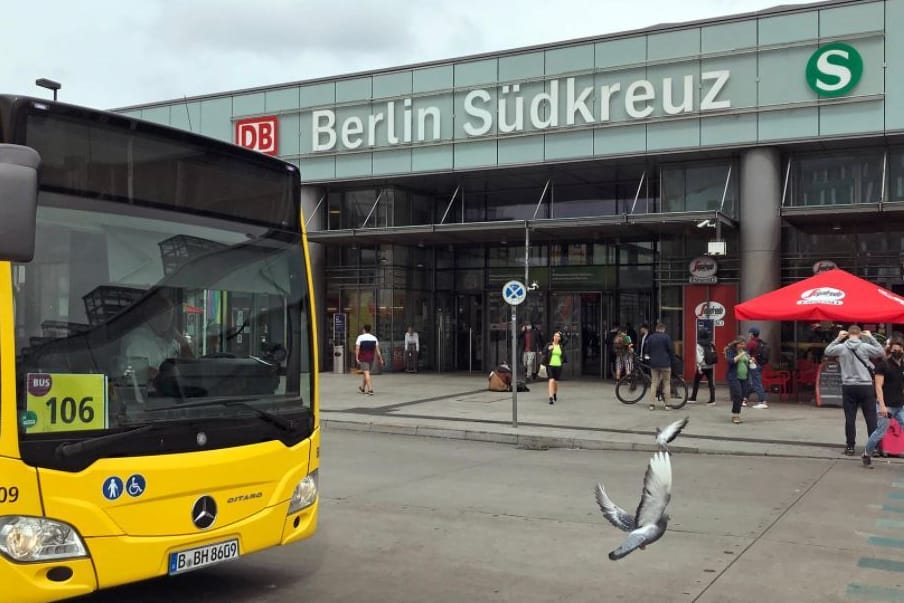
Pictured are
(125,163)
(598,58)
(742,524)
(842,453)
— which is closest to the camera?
(125,163)

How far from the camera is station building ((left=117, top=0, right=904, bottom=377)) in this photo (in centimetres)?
2036

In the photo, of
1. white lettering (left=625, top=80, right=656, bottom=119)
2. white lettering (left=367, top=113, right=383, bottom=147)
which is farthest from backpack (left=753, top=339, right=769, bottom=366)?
white lettering (left=367, top=113, right=383, bottom=147)

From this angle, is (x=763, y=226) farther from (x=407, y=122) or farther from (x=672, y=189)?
(x=407, y=122)

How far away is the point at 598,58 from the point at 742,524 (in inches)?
684

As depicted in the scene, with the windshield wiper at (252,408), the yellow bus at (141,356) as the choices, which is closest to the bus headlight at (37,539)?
the yellow bus at (141,356)

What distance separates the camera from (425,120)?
81.9 feet

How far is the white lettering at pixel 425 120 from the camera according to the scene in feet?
81.2

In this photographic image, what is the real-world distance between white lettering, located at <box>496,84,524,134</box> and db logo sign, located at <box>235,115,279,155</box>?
318 inches

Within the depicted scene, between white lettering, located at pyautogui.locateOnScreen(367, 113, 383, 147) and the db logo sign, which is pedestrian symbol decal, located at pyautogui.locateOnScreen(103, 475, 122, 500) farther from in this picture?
the db logo sign

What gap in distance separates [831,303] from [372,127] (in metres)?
14.8

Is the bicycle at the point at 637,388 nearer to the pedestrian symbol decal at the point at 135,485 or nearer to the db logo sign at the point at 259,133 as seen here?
the pedestrian symbol decal at the point at 135,485

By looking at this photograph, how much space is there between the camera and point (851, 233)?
21094 mm

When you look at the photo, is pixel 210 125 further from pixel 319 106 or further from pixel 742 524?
pixel 742 524

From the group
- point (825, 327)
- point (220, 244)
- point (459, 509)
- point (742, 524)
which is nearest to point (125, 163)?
point (220, 244)
